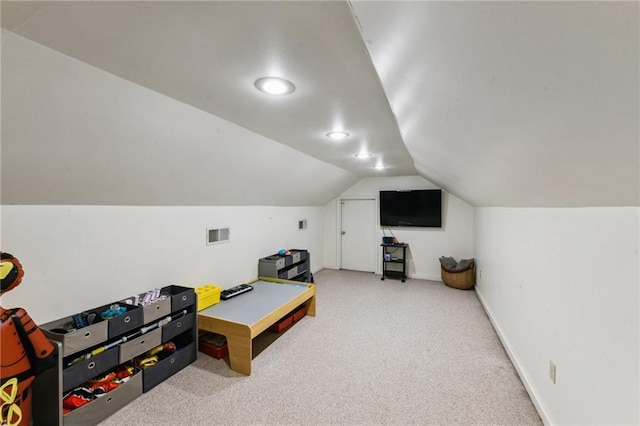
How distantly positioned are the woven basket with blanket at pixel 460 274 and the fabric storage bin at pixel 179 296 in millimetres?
4223

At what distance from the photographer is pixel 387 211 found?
224 inches

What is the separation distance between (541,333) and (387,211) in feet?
12.7

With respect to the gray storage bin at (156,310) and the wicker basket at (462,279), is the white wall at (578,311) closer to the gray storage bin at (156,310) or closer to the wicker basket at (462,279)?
the wicker basket at (462,279)

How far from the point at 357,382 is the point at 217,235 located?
225cm

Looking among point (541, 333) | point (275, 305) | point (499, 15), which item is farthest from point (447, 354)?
point (499, 15)

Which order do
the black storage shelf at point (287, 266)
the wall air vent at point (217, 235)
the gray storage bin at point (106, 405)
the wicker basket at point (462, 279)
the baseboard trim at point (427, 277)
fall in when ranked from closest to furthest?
the gray storage bin at point (106, 405) < the wall air vent at point (217, 235) < the black storage shelf at point (287, 266) < the wicker basket at point (462, 279) < the baseboard trim at point (427, 277)

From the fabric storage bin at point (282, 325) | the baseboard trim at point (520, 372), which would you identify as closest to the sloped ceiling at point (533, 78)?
the baseboard trim at point (520, 372)

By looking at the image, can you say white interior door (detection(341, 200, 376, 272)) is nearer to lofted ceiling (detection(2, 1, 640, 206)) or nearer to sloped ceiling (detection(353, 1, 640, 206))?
lofted ceiling (detection(2, 1, 640, 206))

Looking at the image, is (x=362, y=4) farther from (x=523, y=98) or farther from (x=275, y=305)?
(x=275, y=305)

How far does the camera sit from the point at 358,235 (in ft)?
20.2

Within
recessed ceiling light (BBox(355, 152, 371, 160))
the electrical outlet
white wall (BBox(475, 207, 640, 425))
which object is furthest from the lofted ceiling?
recessed ceiling light (BBox(355, 152, 371, 160))

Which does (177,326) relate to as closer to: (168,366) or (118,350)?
(168,366)

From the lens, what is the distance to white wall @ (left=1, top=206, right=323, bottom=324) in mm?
1798

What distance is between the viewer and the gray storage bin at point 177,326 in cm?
227
